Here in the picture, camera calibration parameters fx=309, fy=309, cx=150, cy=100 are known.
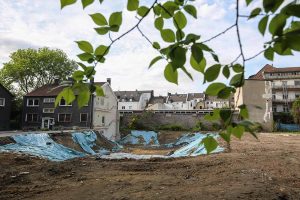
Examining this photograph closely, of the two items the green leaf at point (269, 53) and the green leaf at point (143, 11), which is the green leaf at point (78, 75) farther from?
the green leaf at point (269, 53)

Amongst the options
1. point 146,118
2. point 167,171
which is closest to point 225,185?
point 167,171

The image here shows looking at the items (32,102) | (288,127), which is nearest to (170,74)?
(32,102)

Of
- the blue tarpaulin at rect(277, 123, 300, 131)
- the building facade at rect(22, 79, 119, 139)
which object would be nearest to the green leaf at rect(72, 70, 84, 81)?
the building facade at rect(22, 79, 119, 139)

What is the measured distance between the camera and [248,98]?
51.5 m

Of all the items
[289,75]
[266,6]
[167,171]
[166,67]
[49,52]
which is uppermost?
[49,52]

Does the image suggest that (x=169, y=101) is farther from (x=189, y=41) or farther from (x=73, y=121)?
(x=189, y=41)

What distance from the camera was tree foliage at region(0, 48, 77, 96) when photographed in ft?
190

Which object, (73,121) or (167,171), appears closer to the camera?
(167,171)

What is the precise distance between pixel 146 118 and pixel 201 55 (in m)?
47.7

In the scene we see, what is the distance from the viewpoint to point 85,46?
1.54 m

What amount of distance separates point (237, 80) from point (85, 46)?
0.76 m

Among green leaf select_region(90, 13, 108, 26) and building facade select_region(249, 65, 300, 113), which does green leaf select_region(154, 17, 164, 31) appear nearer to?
green leaf select_region(90, 13, 108, 26)

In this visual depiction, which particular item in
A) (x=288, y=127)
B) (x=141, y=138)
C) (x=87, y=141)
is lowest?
(x=141, y=138)

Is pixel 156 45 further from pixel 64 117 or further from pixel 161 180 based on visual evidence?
pixel 64 117
